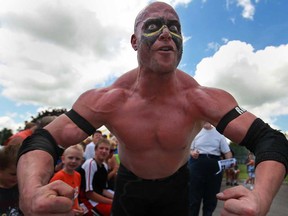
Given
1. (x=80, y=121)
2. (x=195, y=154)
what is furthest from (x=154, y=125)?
(x=195, y=154)

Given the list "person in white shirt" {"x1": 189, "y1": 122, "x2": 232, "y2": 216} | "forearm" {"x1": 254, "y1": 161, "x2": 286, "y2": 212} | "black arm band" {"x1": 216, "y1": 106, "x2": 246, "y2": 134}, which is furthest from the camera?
"person in white shirt" {"x1": 189, "y1": 122, "x2": 232, "y2": 216}

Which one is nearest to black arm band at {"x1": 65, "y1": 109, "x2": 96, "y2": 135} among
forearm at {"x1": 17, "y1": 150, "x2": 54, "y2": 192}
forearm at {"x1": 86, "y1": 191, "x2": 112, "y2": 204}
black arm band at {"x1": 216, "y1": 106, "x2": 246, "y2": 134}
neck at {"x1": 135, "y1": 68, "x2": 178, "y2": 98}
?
forearm at {"x1": 17, "y1": 150, "x2": 54, "y2": 192}

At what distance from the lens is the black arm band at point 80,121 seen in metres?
2.01

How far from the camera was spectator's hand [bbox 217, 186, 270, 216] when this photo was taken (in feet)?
3.87

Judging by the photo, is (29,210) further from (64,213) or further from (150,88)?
(150,88)

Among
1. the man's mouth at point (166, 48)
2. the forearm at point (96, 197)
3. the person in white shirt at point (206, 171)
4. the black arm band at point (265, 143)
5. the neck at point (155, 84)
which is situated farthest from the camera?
the person in white shirt at point (206, 171)

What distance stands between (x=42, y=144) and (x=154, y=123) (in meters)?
0.83

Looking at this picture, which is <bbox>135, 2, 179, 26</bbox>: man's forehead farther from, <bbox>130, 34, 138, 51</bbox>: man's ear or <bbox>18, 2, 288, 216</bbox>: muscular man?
<bbox>130, 34, 138, 51</bbox>: man's ear

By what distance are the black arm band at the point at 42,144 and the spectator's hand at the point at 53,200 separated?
41 centimetres

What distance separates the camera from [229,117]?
6.28ft

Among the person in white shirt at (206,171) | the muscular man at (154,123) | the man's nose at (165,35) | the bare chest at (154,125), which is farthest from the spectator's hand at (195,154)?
the man's nose at (165,35)

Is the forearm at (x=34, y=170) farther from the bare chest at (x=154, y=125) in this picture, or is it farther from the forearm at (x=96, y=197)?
the forearm at (x=96, y=197)

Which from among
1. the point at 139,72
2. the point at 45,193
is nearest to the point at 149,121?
the point at 139,72

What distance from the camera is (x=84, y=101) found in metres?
2.14
